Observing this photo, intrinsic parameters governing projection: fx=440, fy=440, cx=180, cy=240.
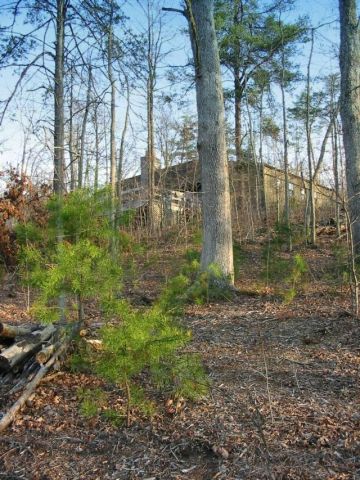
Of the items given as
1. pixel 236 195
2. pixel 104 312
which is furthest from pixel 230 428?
pixel 236 195

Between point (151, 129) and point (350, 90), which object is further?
point (151, 129)

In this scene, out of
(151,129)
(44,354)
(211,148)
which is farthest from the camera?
(151,129)

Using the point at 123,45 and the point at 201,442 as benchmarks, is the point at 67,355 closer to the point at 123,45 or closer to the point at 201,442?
the point at 201,442

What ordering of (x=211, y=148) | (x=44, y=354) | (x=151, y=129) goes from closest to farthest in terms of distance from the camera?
(x=44, y=354) < (x=211, y=148) < (x=151, y=129)

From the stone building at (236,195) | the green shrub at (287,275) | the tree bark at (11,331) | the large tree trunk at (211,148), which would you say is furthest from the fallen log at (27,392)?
the stone building at (236,195)

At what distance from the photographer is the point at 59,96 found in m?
4.93

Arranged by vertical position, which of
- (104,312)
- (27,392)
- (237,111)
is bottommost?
(27,392)

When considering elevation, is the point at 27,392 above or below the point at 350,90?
below

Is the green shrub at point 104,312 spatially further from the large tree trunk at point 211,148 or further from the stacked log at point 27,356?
the large tree trunk at point 211,148

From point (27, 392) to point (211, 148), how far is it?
16.8ft

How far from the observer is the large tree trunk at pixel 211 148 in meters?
7.52

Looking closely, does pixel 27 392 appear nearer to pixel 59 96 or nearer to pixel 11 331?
pixel 11 331

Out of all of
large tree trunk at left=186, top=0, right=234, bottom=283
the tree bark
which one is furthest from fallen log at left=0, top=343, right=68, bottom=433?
large tree trunk at left=186, top=0, right=234, bottom=283

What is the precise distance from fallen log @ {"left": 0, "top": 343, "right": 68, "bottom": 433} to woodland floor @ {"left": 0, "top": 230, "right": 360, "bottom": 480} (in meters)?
0.06
